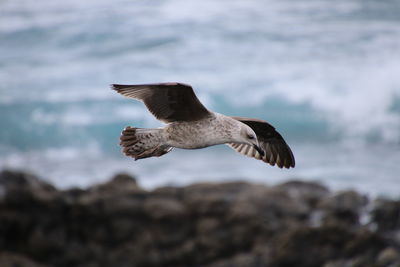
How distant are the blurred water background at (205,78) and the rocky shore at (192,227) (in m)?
4.00

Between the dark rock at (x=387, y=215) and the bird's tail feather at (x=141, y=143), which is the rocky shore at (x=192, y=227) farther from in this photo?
the bird's tail feather at (x=141, y=143)

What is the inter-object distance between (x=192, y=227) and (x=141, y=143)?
18.4ft

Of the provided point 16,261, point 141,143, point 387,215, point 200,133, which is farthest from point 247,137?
point 387,215

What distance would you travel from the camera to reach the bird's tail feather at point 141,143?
625cm

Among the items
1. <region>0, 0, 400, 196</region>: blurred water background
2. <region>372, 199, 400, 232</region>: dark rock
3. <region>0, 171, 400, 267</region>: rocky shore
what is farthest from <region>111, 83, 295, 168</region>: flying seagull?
<region>0, 0, 400, 196</region>: blurred water background

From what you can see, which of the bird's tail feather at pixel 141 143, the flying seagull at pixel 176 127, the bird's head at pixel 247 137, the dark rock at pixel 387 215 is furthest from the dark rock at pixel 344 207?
the bird's tail feather at pixel 141 143

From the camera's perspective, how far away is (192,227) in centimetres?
1169

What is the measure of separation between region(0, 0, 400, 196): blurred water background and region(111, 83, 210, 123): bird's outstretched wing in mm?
10313

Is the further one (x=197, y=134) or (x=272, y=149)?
(x=272, y=149)

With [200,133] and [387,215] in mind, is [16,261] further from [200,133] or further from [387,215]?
[200,133]

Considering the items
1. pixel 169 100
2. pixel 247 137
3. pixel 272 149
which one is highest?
pixel 169 100

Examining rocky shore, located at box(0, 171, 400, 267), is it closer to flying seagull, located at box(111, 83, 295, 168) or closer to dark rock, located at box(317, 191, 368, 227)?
dark rock, located at box(317, 191, 368, 227)

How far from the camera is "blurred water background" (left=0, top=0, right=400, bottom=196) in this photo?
17922 millimetres

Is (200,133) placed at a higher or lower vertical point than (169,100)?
lower
